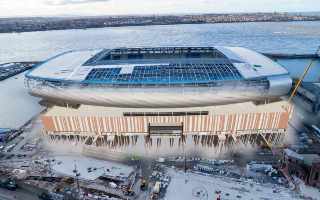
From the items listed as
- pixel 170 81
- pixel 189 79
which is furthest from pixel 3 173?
pixel 189 79

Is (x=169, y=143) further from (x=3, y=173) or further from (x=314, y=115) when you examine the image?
(x=314, y=115)

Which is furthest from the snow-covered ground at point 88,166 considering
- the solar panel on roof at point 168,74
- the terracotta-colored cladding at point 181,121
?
the solar panel on roof at point 168,74

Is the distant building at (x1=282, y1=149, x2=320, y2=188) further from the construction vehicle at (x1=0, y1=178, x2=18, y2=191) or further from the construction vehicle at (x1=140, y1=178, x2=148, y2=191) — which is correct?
the construction vehicle at (x1=0, y1=178, x2=18, y2=191)

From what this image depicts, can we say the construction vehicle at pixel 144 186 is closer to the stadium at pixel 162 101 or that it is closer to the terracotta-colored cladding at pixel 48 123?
the stadium at pixel 162 101

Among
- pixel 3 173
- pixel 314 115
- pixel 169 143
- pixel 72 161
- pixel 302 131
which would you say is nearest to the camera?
pixel 3 173

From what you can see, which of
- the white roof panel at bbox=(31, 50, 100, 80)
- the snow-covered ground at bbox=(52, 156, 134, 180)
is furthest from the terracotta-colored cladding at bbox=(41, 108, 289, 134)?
the white roof panel at bbox=(31, 50, 100, 80)
